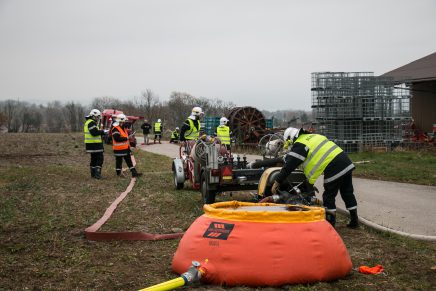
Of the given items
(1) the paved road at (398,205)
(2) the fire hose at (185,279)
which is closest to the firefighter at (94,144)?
(1) the paved road at (398,205)

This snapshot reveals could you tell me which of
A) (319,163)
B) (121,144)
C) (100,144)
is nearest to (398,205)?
(319,163)

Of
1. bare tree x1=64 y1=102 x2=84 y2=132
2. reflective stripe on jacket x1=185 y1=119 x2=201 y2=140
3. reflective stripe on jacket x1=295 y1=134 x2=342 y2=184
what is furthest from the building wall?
bare tree x1=64 y1=102 x2=84 y2=132

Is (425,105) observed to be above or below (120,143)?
above

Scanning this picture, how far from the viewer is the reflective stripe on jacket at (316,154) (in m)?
7.80

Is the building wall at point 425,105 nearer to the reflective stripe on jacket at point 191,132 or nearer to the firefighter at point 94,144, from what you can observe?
the reflective stripe on jacket at point 191,132

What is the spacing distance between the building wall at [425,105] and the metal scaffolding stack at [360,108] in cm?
665

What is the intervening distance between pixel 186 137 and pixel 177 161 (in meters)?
1.58

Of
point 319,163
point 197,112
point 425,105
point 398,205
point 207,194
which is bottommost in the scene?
point 398,205

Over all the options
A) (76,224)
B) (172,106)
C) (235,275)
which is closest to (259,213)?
(235,275)

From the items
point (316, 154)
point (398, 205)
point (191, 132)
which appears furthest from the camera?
point (191, 132)

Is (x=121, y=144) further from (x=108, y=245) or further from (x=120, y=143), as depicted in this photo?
(x=108, y=245)

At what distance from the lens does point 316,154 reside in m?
7.83

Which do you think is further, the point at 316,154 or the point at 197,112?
the point at 197,112

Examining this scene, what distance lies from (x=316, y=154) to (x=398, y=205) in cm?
360
